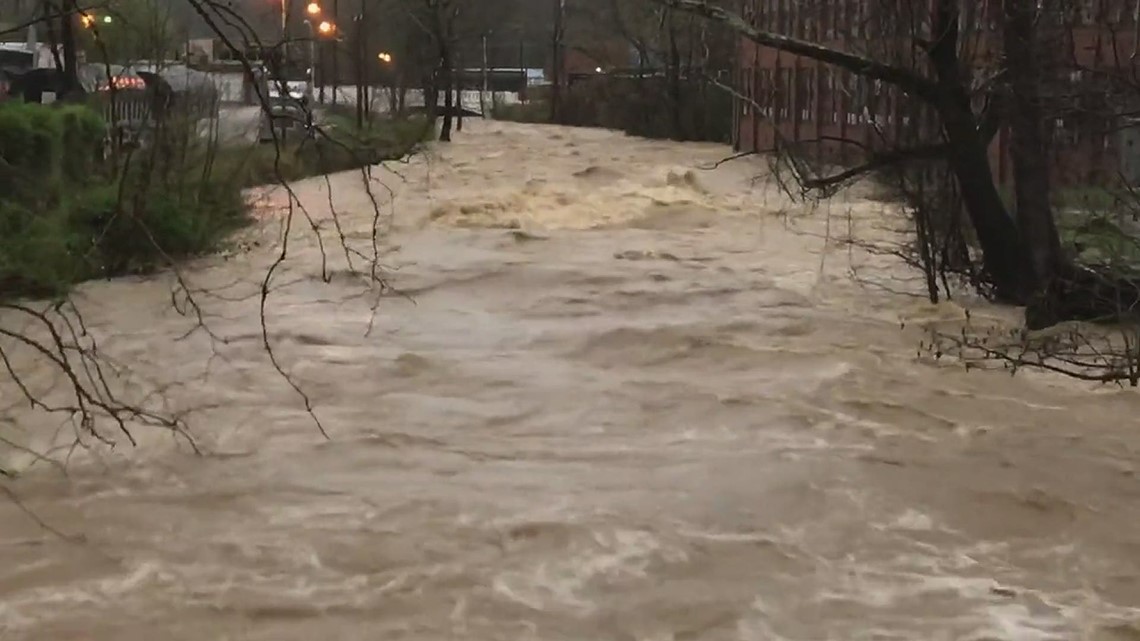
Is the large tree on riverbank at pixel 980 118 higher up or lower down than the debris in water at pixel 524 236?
higher up

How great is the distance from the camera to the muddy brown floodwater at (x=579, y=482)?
543 centimetres

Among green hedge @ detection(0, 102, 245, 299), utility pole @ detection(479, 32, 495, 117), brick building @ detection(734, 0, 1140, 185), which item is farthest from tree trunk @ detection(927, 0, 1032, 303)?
utility pole @ detection(479, 32, 495, 117)

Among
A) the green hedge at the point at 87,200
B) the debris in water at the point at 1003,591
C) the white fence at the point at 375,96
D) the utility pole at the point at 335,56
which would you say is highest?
the utility pole at the point at 335,56

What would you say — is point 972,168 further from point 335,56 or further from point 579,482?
point 335,56

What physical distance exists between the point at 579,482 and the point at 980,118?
473 centimetres

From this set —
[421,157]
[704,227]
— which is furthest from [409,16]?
[704,227]

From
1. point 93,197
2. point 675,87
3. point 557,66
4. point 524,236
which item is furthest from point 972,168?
point 557,66

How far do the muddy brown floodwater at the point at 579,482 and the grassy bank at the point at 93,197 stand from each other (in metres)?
0.43

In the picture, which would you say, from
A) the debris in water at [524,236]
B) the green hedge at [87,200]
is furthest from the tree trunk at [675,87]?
the green hedge at [87,200]

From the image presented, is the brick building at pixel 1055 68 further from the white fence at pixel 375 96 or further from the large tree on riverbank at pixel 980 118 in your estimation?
the white fence at pixel 375 96

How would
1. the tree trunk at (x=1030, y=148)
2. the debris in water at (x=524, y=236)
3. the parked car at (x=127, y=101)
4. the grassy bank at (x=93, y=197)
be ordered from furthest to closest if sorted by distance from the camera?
1. the debris in water at (x=524, y=236)
2. the parked car at (x=127, y=101)
3. the grassy bank at (x=93, y=197)
4. the tree trunk at (x=1030, y=148)

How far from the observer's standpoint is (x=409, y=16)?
99.8ft

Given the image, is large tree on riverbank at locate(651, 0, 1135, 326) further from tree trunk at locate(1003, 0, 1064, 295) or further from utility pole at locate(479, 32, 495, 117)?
utility pole at locate(479, 32, 495, 117)

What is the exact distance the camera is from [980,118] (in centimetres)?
1020
